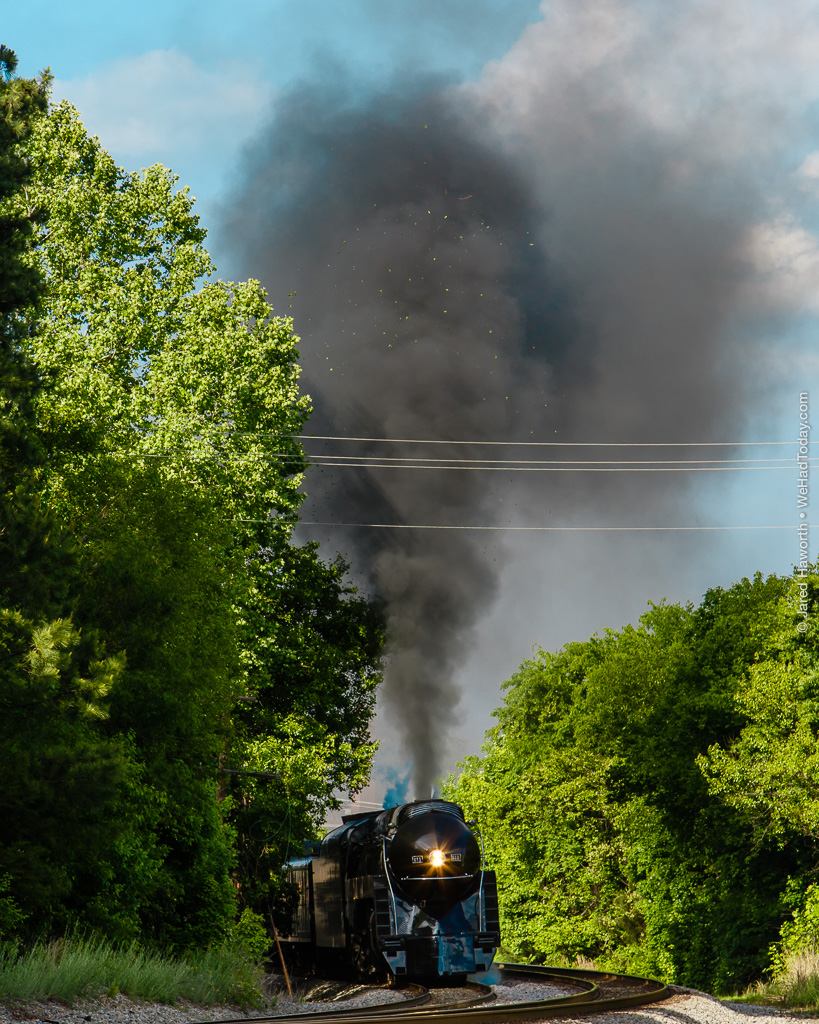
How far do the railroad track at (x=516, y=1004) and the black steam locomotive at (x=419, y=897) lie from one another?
1.93ft

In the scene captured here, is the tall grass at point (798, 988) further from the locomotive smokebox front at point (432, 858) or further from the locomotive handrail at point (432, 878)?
the locomotive handrail at point (432, 878)

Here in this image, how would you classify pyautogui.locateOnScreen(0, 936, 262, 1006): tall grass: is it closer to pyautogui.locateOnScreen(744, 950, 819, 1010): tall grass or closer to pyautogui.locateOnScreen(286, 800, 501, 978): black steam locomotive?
pyautogui.locateOnScreen(286, 800, 501, 978): black steam locomotive

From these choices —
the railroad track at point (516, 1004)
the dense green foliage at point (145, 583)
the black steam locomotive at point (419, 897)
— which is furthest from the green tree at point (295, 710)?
the railroad track at point (516, 1004)

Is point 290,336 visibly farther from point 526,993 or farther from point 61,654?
point 526,993

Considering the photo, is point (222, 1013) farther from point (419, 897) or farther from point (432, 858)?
point (432, 858)

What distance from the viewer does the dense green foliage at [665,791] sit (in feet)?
99.5

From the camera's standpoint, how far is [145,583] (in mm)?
21203

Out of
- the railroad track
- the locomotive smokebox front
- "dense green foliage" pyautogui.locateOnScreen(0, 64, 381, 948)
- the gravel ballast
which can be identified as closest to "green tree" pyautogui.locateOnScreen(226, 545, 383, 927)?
"dense green foliage" pyautogui.locateOnScreen(0, 64, 381, 948)

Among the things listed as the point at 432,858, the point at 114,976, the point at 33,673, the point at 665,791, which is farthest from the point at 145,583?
the point at 665,791

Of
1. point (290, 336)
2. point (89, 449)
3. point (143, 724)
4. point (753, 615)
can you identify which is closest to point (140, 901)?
point (143, 724)

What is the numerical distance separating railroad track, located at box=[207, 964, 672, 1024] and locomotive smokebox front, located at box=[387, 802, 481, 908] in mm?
1560

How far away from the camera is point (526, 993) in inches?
694

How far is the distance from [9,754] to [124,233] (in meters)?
19.8

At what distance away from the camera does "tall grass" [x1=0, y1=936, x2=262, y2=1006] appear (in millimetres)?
12180
